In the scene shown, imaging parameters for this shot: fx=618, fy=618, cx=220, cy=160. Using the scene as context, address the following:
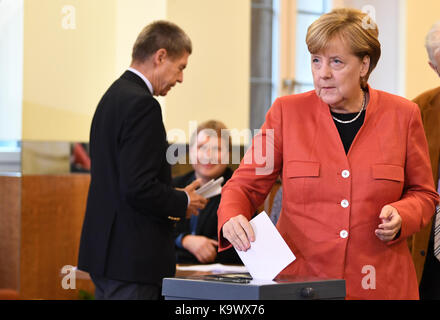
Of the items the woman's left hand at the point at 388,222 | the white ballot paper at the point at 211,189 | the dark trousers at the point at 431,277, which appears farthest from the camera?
the white ballot paper at the point at 211,189

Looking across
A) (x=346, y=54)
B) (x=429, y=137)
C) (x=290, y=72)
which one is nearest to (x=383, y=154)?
(x=346, y=54)

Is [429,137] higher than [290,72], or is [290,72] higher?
[290,72]

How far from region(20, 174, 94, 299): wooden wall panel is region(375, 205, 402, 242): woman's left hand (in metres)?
2.79

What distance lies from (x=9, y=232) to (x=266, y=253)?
2824 mm

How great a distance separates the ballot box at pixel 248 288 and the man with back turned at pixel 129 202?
1.10 metres

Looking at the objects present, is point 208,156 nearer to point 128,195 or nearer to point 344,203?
point 128,195

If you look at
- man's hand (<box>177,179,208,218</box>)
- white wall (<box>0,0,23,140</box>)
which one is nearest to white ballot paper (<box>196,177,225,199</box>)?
man's hand (<box>177,179,208,218</box>)

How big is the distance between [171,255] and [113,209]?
0.32 meters

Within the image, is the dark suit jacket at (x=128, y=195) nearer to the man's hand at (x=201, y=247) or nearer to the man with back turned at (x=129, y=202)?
the man with back turned at (x=129, y=202)

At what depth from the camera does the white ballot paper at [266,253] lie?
152 cm

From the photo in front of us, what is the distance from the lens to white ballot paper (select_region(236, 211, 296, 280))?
152cm

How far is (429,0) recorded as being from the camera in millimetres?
5301

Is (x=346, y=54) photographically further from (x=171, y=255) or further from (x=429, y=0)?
(x=429, y=0)

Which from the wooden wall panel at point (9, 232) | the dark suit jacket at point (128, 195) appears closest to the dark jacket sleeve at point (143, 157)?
the dark suit jacket at point (128, 195)
